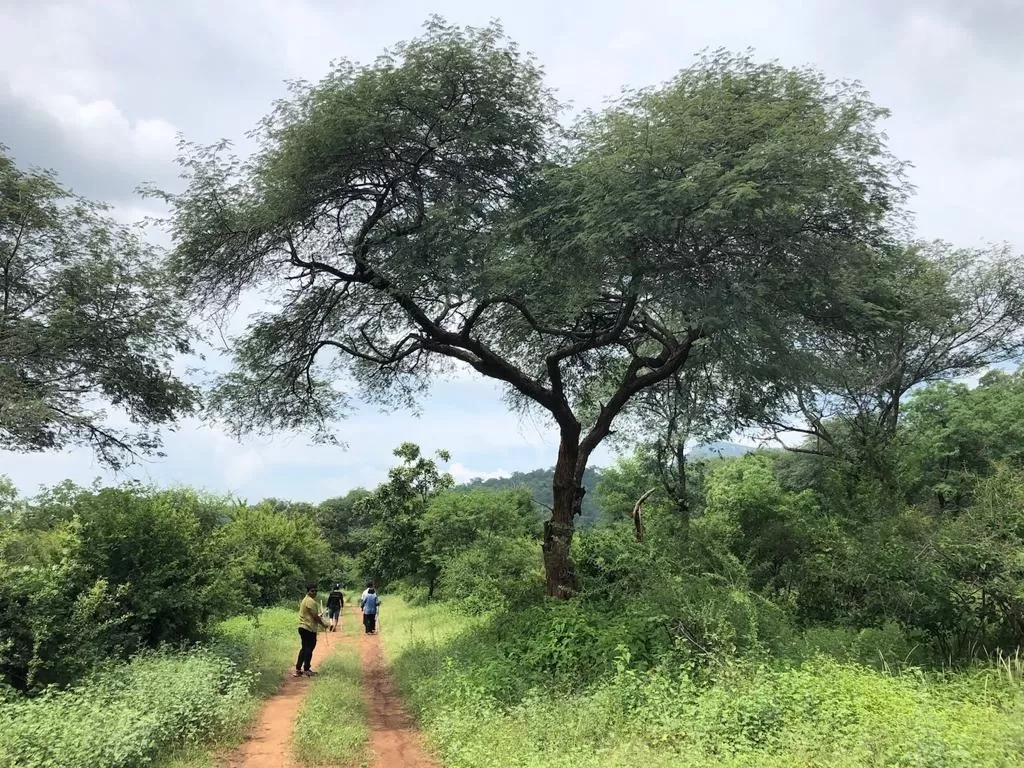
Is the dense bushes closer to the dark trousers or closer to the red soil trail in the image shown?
the dark trousers

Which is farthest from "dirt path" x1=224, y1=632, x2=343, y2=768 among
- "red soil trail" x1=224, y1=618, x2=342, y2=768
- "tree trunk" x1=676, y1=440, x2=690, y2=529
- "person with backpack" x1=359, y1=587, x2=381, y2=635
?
"tree trunk" x1=676, y1=440, x2=690, y2=529

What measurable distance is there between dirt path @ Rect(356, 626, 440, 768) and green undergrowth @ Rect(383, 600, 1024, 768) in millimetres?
242

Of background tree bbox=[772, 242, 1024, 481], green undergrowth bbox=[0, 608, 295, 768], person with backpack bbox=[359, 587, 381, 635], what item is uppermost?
background tree bbox=[772, 242, 1024, 481]

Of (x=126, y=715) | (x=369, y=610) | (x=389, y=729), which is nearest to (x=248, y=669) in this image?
(x=389, y=729)

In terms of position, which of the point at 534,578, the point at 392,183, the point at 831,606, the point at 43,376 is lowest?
the point at 831,606

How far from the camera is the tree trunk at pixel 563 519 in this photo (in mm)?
13383

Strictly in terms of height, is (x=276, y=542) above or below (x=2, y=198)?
below

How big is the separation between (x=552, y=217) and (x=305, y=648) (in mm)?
8985

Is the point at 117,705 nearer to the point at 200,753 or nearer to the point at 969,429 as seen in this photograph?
the point at 200,753

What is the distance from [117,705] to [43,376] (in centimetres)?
919

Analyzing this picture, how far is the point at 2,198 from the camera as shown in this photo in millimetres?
13141

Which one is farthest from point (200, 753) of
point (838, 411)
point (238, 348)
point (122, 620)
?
point (838, 411)

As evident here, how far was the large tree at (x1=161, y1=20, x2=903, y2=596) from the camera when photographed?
397 inches

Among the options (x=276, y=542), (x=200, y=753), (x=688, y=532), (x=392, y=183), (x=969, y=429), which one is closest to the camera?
(x=200, y=753)
